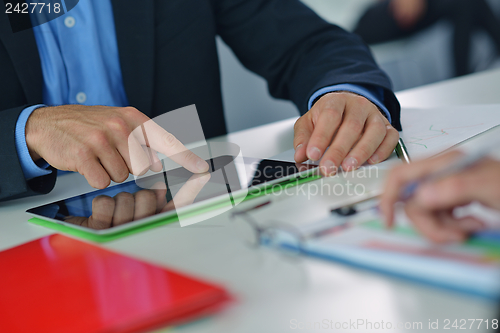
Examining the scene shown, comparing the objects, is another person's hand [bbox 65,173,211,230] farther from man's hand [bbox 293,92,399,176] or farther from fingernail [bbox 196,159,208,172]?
man's hand [bbox 293,92,399,176]

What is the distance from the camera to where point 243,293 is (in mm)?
254

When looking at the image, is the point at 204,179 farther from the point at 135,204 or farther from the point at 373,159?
the point at 373,159

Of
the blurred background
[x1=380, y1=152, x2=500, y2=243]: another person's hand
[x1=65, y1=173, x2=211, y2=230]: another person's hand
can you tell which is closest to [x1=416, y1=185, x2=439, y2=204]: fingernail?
[x1=380, y1=152, x2=500, y2=243]: another person's hand

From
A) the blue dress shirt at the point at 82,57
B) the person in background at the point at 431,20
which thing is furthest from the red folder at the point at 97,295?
the person in background at the point at 431,20

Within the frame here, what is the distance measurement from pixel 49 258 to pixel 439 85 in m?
1.16

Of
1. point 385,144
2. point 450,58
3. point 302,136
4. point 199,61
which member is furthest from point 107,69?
point 450,58

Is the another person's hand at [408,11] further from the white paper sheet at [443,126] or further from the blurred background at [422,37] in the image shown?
the white paper sheet at [443,126]

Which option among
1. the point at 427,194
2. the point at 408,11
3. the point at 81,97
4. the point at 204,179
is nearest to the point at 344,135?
the point at 204,179

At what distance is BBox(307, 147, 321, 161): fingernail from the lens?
54cm

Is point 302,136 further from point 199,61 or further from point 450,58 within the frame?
point 450,58

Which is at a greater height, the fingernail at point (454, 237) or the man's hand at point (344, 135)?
the fingernail at point (454, 237)

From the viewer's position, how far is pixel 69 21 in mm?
993

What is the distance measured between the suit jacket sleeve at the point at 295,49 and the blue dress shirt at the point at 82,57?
378 mm

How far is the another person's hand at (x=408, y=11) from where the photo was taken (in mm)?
3156
